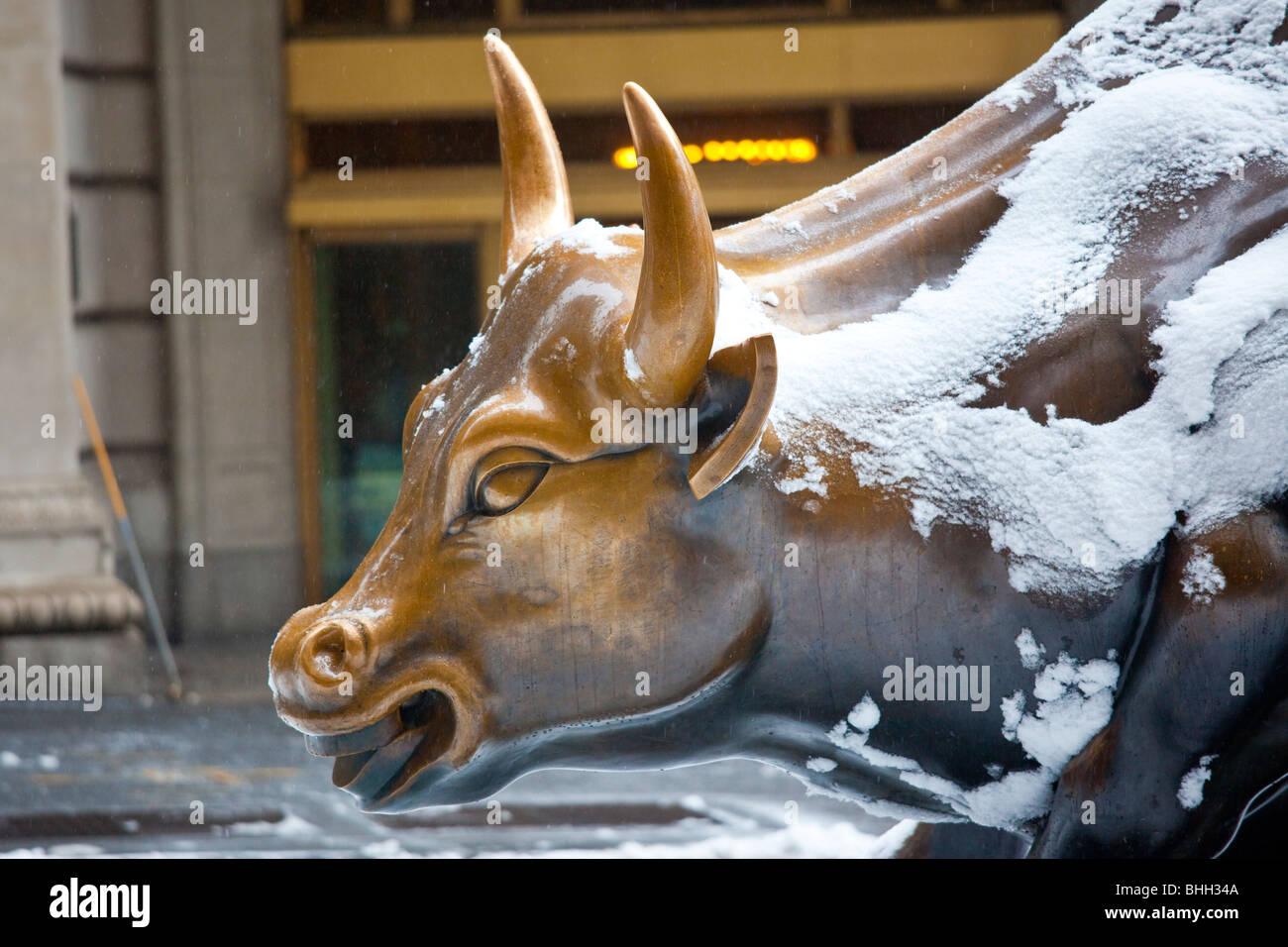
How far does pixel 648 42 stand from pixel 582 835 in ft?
18.3

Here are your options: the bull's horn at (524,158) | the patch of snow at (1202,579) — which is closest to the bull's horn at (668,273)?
the bull's horn at (524,158)

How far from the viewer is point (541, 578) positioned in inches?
80.3

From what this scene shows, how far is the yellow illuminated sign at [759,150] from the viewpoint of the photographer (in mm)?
9383

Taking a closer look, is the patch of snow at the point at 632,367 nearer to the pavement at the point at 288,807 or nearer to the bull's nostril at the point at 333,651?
the bull's nostril at the point at 333,651

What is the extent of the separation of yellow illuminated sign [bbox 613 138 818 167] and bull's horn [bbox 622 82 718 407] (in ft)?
25.2

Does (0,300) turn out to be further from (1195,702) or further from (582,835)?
(1195,702)

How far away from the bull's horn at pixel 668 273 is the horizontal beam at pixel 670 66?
7.61 m

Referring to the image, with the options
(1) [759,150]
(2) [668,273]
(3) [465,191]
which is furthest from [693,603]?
(3) [465,191]

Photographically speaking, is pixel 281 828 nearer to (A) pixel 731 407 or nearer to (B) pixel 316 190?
(A) pixel 731 407

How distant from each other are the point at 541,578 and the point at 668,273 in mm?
480

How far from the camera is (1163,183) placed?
227 cm

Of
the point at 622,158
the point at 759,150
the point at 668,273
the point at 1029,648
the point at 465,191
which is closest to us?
the point at 668,273

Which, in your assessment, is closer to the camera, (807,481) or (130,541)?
(807,481)
